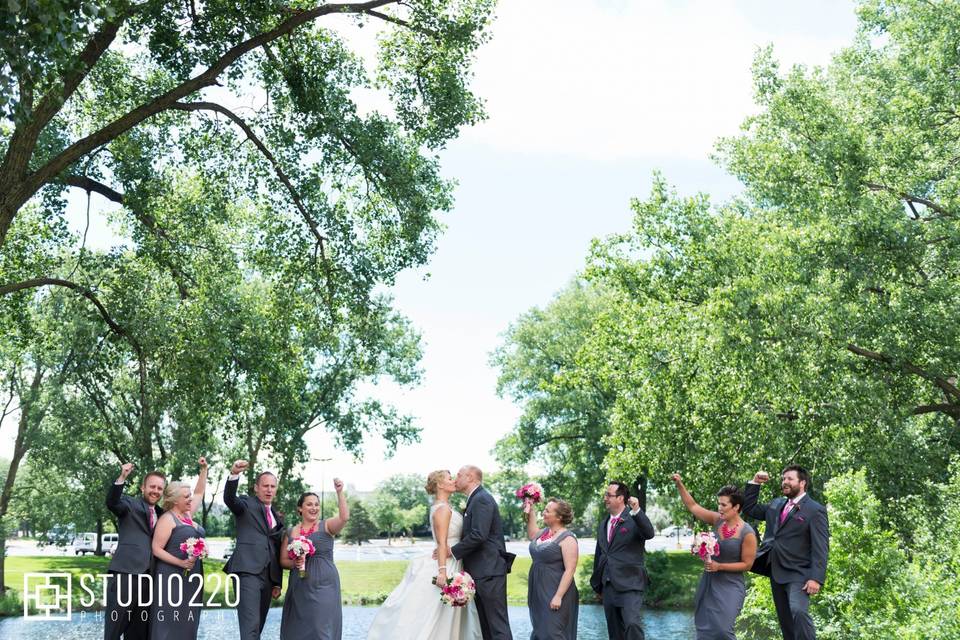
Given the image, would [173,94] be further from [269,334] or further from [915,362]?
[915,362]

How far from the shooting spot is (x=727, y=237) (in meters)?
21.2

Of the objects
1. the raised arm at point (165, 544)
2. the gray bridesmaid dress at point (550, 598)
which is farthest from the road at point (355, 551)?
the raised arm at point (165, 544)

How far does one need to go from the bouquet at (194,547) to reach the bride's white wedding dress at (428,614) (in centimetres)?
183

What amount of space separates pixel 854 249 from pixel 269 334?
1152 centimetres

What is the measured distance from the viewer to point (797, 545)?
8.98 meters

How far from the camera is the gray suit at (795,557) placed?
8.73 m

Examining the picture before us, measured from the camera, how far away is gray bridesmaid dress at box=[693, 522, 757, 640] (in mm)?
8984

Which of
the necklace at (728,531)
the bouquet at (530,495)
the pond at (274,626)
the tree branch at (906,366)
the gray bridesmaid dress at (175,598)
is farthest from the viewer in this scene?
the pond at (274,626)

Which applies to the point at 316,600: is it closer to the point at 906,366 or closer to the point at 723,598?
the point at 723,598

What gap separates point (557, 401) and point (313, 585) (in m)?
32.9

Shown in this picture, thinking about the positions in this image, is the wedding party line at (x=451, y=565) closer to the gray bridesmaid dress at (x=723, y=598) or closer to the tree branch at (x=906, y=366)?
the gray bridesmaid dress at (x=723, y=598)

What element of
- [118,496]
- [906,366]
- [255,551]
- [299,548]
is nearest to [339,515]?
[299,548]

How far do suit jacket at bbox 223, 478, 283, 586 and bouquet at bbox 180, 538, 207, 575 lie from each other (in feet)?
1.66

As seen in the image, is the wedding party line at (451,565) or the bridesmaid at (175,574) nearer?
the bridesmaid at (175,574)
